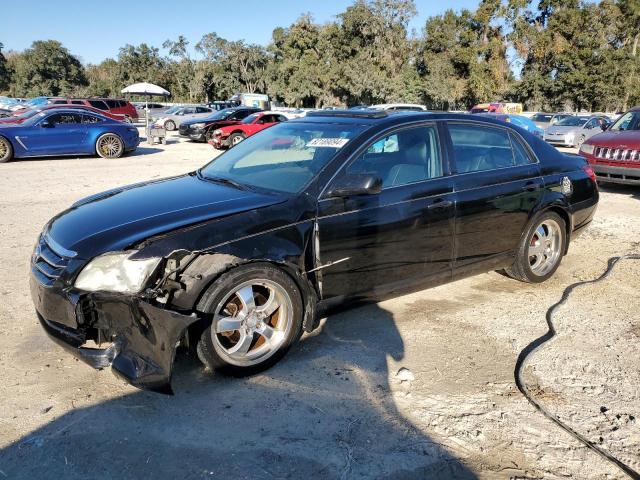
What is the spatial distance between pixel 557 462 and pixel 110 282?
101 inches

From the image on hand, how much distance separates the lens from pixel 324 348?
147 inches

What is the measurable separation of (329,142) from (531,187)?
206 centimetres

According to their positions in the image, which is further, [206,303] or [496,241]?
[496,241]

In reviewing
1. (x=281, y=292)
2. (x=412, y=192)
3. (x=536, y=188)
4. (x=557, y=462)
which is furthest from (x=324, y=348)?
(x=536, y=188)

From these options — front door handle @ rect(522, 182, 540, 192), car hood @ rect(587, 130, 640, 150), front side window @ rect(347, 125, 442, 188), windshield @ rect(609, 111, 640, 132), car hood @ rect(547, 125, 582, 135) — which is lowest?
front door handle @ rect(522, 182, 540, 192)

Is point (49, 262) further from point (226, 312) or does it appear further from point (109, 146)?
point (109, 146)

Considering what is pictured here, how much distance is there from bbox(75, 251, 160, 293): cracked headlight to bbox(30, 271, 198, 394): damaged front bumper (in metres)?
0.06

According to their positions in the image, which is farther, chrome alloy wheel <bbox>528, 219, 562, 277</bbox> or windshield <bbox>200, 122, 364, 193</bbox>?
chrome alloy wheel <bbox>528, 219, 562, 277</bbox>

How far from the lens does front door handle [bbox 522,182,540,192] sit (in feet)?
15.4

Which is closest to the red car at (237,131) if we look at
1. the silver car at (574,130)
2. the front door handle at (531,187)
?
the silver car at (574,130)

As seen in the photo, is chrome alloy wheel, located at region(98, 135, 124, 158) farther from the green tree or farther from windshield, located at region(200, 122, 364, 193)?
the green tree

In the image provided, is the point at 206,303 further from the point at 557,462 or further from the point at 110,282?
the point at 557,462

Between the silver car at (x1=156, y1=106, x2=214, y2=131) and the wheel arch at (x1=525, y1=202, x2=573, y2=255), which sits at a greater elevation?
the silver car at (x1=156, y1=106, x2=214, y2=131)

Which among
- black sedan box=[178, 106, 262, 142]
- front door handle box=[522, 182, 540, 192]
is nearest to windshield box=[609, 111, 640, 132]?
front door handle box=[522, 182, 540, 192]
